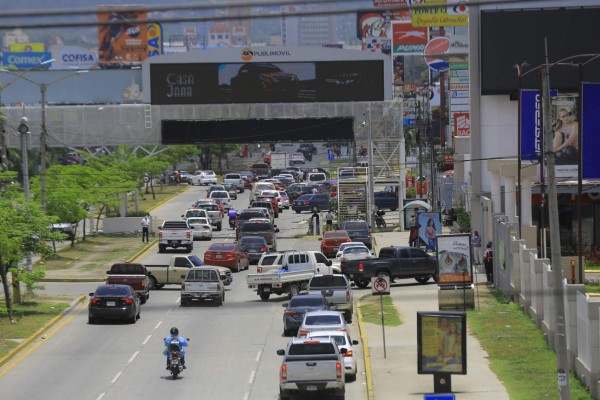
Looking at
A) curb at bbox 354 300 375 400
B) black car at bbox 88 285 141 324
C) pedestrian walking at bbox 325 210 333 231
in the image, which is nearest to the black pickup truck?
curb at bbox 354 300 375 400

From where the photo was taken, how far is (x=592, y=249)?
54.8m

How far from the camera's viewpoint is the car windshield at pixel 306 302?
36688 mm

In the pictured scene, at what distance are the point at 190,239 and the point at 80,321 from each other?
74.1ft

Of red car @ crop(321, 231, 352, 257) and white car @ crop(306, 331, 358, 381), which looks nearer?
white car @ crop(306, 331, 358, 381)

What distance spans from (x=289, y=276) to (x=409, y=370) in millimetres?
15286

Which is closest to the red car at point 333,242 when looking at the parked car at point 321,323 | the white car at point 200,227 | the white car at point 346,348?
the white car at point 200,227

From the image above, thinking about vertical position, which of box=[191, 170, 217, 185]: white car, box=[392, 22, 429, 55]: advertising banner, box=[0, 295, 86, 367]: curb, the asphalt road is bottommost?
the asphalt road

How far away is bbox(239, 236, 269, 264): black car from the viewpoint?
59312 millimetres

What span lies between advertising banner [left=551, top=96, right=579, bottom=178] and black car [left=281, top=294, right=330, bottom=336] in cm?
1299

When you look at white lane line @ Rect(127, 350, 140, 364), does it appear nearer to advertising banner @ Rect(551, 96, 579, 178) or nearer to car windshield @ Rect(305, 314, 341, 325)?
car windshield @ Rect(305, 314, 341, 325)

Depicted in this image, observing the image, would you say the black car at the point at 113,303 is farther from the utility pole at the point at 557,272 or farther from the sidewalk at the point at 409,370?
the utility pole at the point at 557,272

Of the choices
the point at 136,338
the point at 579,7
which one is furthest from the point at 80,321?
the point at 579,7

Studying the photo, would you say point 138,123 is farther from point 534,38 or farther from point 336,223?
point 534,38

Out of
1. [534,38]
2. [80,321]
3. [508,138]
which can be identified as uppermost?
[534,38]
